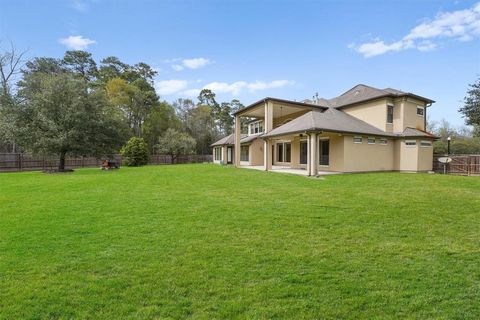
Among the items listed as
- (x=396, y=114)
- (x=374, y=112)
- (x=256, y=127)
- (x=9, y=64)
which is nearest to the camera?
(x=396, y=114)

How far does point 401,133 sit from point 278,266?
17991mm

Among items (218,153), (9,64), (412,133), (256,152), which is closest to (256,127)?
(256,152)

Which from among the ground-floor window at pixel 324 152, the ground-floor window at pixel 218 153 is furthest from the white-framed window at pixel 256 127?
the ground-floor window at pixel 324 152

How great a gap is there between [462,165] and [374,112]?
20.1 ft

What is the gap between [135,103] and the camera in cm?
3738

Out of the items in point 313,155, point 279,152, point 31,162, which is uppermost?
point 279,152

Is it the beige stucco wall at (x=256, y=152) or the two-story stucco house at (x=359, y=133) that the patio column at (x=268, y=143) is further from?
the beige stucco wall at (x=256, y=152)

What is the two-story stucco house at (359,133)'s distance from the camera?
15891mm

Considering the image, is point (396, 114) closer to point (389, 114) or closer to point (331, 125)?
point (389, 114)

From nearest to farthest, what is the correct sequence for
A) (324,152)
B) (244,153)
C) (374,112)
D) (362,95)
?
(324,152)
(374,112)
(362,95)
(244,153)

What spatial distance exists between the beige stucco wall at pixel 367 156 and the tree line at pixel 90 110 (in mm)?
16852

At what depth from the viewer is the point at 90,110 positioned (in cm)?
1964

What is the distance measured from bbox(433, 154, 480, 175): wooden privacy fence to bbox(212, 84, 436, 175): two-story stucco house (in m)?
1.13

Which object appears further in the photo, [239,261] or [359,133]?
[359,133]
